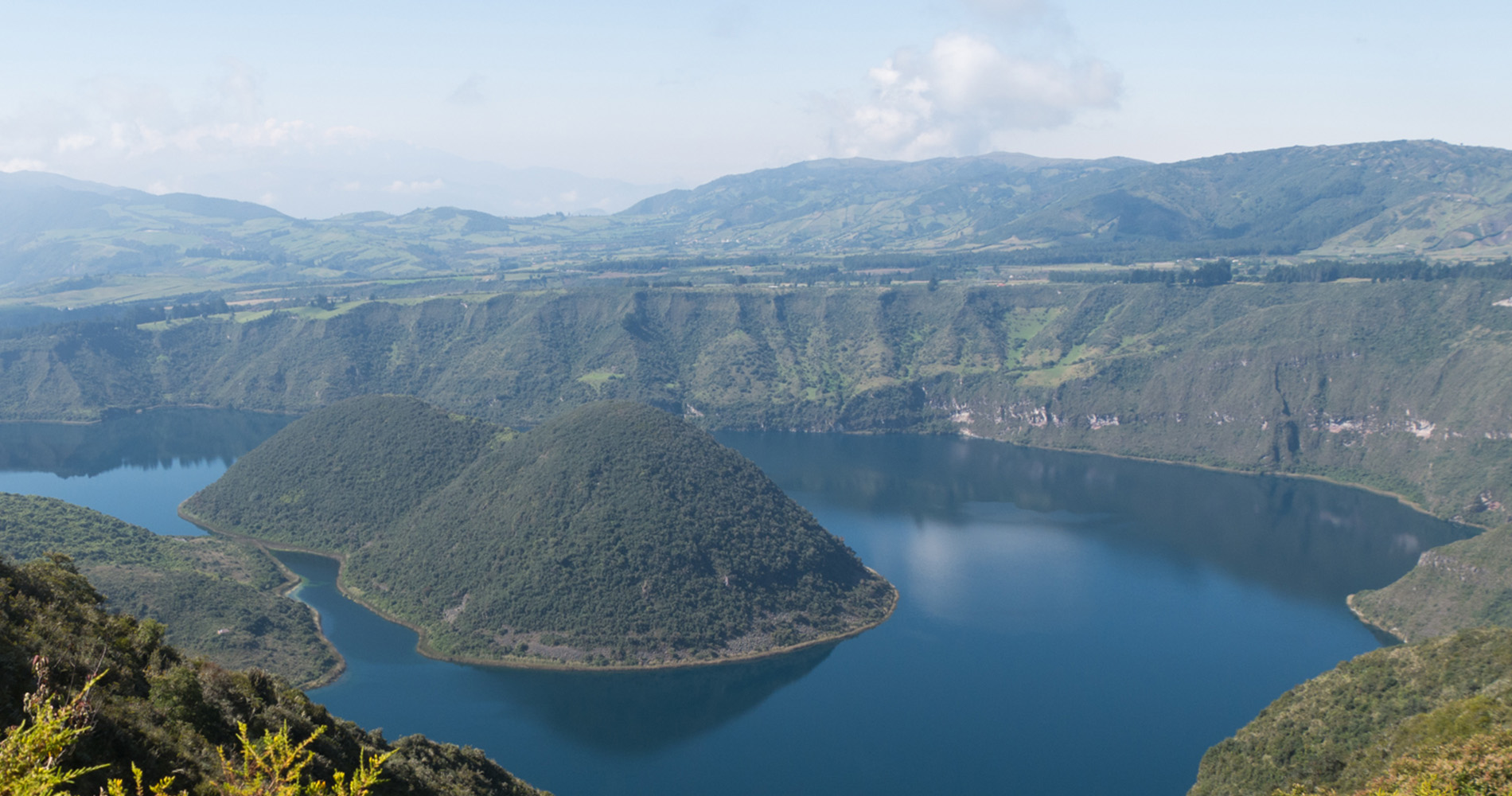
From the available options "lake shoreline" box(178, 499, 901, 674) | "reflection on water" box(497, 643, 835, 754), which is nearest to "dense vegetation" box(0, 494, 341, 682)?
"lake shoreline" box(178, 499, 901, 674)

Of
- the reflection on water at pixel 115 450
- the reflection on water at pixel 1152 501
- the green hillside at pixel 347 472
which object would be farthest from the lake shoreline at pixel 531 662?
the reflection on water at pixel 115 450

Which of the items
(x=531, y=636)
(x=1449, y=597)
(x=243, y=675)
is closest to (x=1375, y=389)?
(x=1449, y=597)

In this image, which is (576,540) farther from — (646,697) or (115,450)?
(115,450)

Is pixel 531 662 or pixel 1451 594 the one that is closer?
pixel 531 662

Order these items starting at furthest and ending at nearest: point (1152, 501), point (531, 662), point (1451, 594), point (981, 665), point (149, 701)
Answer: point (1152, 501) → point (1451, 594) → point (981, 665) → point (531, 662) → point (149, 701)

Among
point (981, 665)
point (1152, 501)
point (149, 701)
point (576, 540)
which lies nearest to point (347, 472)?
point (576, 540)

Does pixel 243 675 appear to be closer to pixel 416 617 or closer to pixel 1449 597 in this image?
pixel 416 617

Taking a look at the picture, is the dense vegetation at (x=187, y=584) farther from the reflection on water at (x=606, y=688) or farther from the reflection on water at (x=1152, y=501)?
the reflection on water at (x=1152, y=501)
